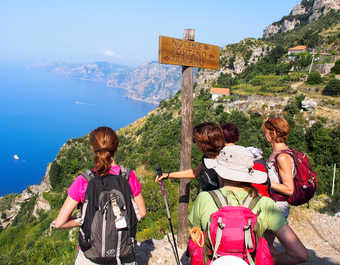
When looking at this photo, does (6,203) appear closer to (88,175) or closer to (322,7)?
(88,175)

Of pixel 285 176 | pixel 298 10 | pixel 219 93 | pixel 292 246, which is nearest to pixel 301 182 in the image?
pixel 285 176

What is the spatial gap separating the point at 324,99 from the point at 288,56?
2931 cm

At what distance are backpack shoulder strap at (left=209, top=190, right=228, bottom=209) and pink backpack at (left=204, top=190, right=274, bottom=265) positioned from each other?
1.1 inches

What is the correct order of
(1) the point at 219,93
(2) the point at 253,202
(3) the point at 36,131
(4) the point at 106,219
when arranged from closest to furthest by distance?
(2) the point at 253,202, (4) the point at 106,219, (1) the point at 219,93, (3) the point at 36,131

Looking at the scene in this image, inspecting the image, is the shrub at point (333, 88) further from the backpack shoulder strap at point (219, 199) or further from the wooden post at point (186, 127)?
the backpack shoulder strap at point (219, 199)

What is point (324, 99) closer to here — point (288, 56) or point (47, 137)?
point (288, 56)

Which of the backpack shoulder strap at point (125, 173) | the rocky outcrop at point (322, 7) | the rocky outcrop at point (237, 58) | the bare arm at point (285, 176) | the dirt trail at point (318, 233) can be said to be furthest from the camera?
the rocky outcrop at point (322, 7)

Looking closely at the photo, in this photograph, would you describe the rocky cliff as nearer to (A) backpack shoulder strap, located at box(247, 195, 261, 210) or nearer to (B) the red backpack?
(B) the red backpack

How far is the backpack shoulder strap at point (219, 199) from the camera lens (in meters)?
1.68

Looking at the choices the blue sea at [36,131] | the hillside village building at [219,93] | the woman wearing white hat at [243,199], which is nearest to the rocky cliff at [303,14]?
the hillside village building at [219,93]

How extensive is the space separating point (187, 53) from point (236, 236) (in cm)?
261

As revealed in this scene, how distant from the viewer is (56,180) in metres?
40.2

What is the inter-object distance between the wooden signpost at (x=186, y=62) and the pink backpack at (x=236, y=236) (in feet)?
7.11

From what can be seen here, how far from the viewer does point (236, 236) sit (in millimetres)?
1550
